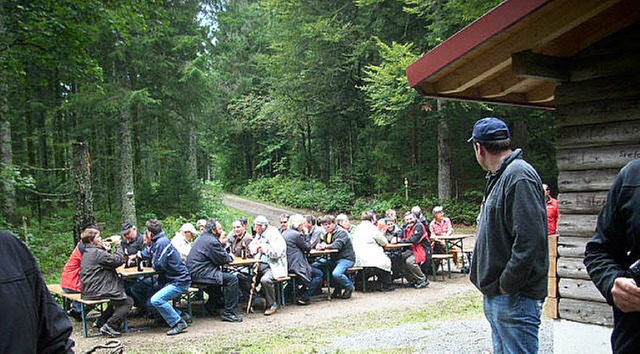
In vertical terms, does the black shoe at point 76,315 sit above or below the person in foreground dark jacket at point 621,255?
below

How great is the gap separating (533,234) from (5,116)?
45.3 feet

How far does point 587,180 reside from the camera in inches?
185

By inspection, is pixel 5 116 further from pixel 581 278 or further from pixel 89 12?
pixel 581 278

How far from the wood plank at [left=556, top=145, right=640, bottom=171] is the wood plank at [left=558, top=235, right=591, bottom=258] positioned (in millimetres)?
677

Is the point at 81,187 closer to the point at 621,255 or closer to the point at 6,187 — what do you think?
the point at 6,187

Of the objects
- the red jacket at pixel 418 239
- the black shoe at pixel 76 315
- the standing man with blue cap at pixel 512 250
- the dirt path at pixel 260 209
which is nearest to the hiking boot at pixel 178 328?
the black shoe at pixel 76 315

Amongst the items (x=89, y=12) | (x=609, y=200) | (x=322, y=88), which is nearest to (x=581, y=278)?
(x=609, y=200)

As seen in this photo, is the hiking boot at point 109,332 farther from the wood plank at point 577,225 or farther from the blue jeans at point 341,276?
the wood plank at point 577,225

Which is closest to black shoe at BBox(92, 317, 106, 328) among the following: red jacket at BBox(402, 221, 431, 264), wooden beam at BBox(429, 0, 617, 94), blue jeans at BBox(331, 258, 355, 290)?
blue jeans at BBox(331, 258, 355, 290)

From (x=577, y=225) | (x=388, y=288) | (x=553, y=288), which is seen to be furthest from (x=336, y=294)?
(x=577, y=225)

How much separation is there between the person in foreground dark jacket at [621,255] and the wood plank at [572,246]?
2.61m

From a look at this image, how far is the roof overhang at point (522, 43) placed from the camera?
159 inches

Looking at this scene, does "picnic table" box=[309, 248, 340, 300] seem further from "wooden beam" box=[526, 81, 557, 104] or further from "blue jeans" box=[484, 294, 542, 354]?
"blue jeans" box=[484, 294, 542, 354]

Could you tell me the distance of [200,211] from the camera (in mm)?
20391
